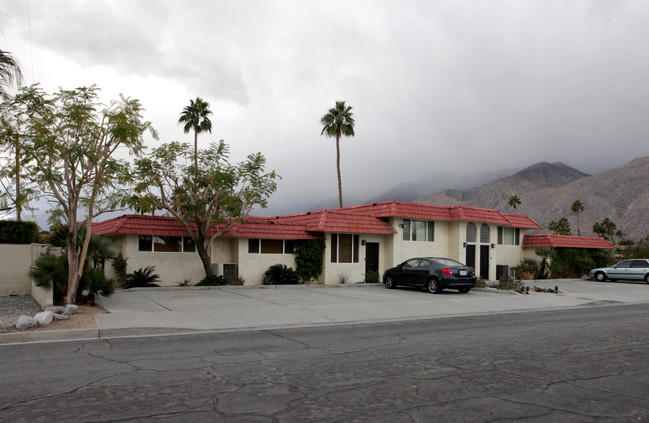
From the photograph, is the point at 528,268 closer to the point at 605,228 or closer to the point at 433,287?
the point at 433,287

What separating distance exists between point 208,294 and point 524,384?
14.0 meters

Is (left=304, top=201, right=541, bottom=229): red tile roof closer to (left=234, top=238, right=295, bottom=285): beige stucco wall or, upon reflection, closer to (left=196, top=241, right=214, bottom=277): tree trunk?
(left=234, top=238, right=295, bottom=285): beige stucco wall

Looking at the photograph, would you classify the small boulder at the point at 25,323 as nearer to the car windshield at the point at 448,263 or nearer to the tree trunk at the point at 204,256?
the tree trunk at the point at 204,256

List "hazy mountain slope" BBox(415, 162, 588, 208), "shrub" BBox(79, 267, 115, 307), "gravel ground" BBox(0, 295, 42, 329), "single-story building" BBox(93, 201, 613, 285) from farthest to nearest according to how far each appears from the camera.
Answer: "hazy mountain slope" BBox(415, 162, 588, 208) < "single-story building" BBox(93, 201, 613, 285) < "shrub" BBox(79, 267, 115, 307) < "gravel ground" BBox(0, 295, 42, 329)

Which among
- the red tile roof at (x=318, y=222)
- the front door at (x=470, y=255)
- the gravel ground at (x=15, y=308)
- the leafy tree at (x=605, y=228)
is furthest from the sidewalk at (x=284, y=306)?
the leafy tree at (x=605, y=228)

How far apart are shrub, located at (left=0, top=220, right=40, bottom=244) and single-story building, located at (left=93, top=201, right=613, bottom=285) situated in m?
2.87

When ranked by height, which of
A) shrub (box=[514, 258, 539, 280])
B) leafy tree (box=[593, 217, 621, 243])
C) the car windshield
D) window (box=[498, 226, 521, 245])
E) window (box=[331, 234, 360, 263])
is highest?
leafy tree (box=[593, 217, 621, 243])

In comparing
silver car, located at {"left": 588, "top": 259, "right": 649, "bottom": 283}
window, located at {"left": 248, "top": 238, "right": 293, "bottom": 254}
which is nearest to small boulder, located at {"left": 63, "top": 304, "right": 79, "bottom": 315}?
window, located at {"left": 248, "top": 238, "right": 293, "bottom": 254}

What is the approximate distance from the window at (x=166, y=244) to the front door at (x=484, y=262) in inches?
649

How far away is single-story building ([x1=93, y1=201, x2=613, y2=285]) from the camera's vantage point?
22203 millimetres

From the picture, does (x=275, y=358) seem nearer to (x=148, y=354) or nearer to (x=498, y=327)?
(x=148, y=354)

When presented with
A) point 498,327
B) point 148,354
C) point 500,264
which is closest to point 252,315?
point 148,354

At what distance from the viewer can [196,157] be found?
2194 cm

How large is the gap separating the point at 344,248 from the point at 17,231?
45.9 feet
